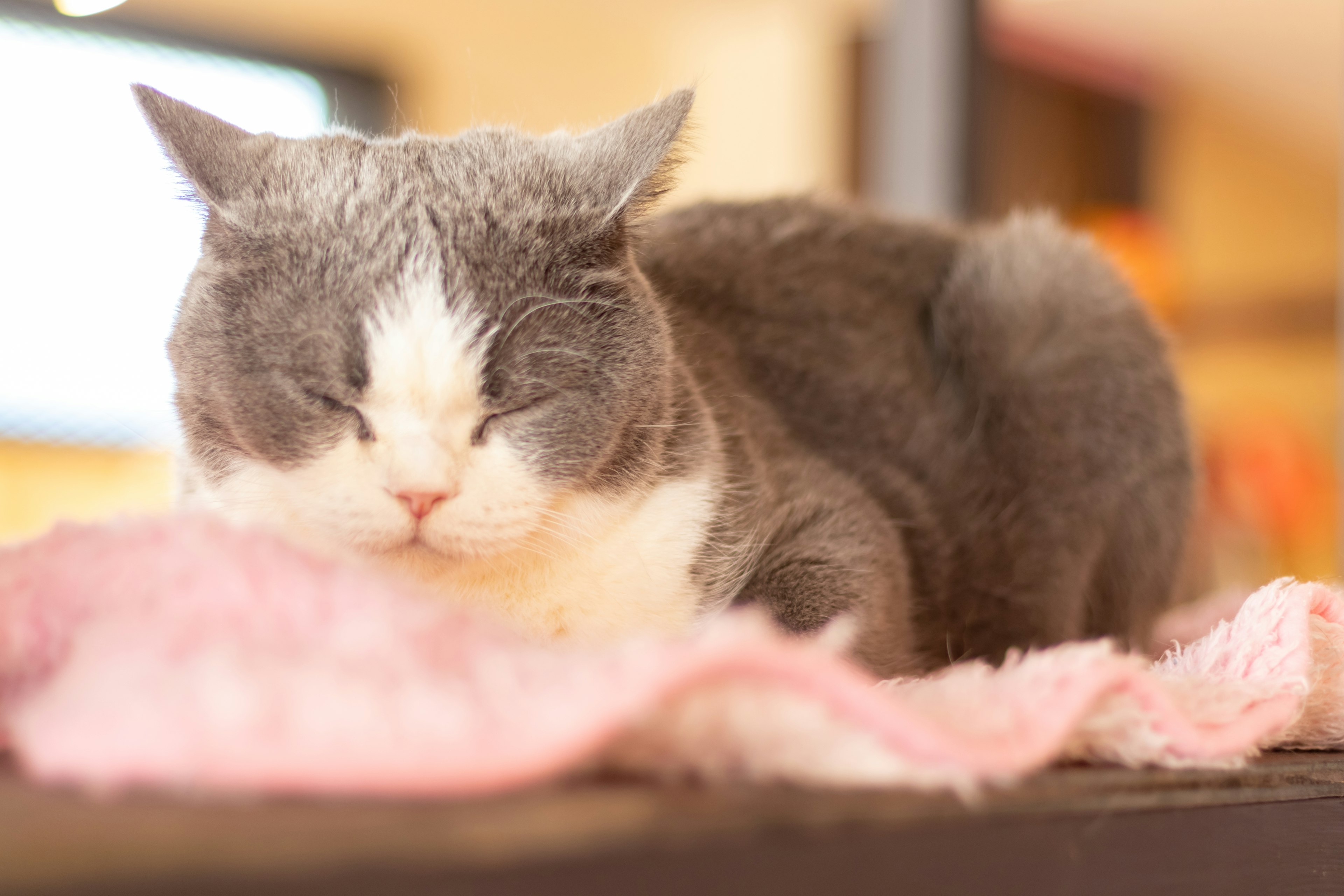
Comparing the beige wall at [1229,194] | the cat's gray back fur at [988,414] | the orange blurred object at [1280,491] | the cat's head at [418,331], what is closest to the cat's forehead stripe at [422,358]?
the cat's head at [418,331]

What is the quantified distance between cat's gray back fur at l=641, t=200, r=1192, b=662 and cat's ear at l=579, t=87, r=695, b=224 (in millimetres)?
271

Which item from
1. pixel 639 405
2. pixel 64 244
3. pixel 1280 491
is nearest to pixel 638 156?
pixel 639 405

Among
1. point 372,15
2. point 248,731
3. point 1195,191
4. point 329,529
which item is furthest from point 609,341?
point 1195,191

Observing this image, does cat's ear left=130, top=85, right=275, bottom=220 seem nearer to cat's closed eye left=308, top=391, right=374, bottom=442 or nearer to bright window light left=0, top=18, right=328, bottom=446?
cat's closed eye left=308, top=391, right=374, bottom=442

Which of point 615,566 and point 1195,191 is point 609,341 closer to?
point 615,566

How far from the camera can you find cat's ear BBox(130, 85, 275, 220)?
33.5 inches

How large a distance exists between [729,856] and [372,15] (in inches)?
151

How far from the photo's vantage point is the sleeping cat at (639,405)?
0.78 meters

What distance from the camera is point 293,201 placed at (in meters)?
0.85

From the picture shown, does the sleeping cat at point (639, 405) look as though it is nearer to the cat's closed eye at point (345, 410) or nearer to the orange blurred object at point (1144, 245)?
the cat's closed eye at point (345, 410)

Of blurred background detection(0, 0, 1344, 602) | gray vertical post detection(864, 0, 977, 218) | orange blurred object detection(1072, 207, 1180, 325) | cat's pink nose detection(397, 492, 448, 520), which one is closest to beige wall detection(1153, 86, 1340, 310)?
blurred background detection(0, 0, 1344, 602)

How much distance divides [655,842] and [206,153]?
0.67 metres

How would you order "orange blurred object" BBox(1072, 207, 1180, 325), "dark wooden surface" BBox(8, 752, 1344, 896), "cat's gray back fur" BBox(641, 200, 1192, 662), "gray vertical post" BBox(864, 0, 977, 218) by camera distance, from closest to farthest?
"dark wooden surface" BBox(8, 752, 1344, 896), "cat's gray back fur" BBox(641, 200, 1192, 662), "gray vertical post" BBox(864, 0, 977, 218), "orange blurred object" BBox(1072, 207, 1180, 325)

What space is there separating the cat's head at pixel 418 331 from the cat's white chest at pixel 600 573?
0.03 meters
